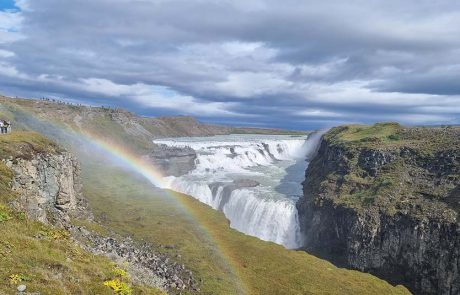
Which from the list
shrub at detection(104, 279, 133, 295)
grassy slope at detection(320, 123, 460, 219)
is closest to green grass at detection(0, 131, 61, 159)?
shrub at detection(104, 279, 133, 295)

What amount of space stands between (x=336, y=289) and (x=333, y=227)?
2776 centimetres

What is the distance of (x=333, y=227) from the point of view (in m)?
86.2

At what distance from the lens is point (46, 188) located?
6366cm

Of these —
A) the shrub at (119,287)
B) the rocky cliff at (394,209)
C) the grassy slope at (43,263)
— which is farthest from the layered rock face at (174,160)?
the shrub at (119,287)

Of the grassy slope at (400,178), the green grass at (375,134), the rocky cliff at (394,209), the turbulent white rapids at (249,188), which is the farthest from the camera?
the green grass at (375,134)

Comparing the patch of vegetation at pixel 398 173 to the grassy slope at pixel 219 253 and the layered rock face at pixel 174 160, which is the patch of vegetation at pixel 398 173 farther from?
the layered rock face at pixel 174 160

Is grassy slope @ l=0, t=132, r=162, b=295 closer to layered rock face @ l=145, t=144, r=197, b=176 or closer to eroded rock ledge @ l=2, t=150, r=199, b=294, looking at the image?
eroded rock ledge @ l=2, t=150, r=199, b=294

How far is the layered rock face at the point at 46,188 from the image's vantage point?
46.3 metres

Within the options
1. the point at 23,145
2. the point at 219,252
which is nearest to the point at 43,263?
the point at 23,145

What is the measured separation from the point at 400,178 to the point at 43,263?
7965 centimetres

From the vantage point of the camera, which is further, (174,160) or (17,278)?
(174,160)

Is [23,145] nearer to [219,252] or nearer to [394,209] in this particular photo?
[219,252]

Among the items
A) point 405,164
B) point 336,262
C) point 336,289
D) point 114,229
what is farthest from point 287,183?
point 336,289

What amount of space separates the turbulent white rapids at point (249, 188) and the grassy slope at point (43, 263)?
7225 centimetres
